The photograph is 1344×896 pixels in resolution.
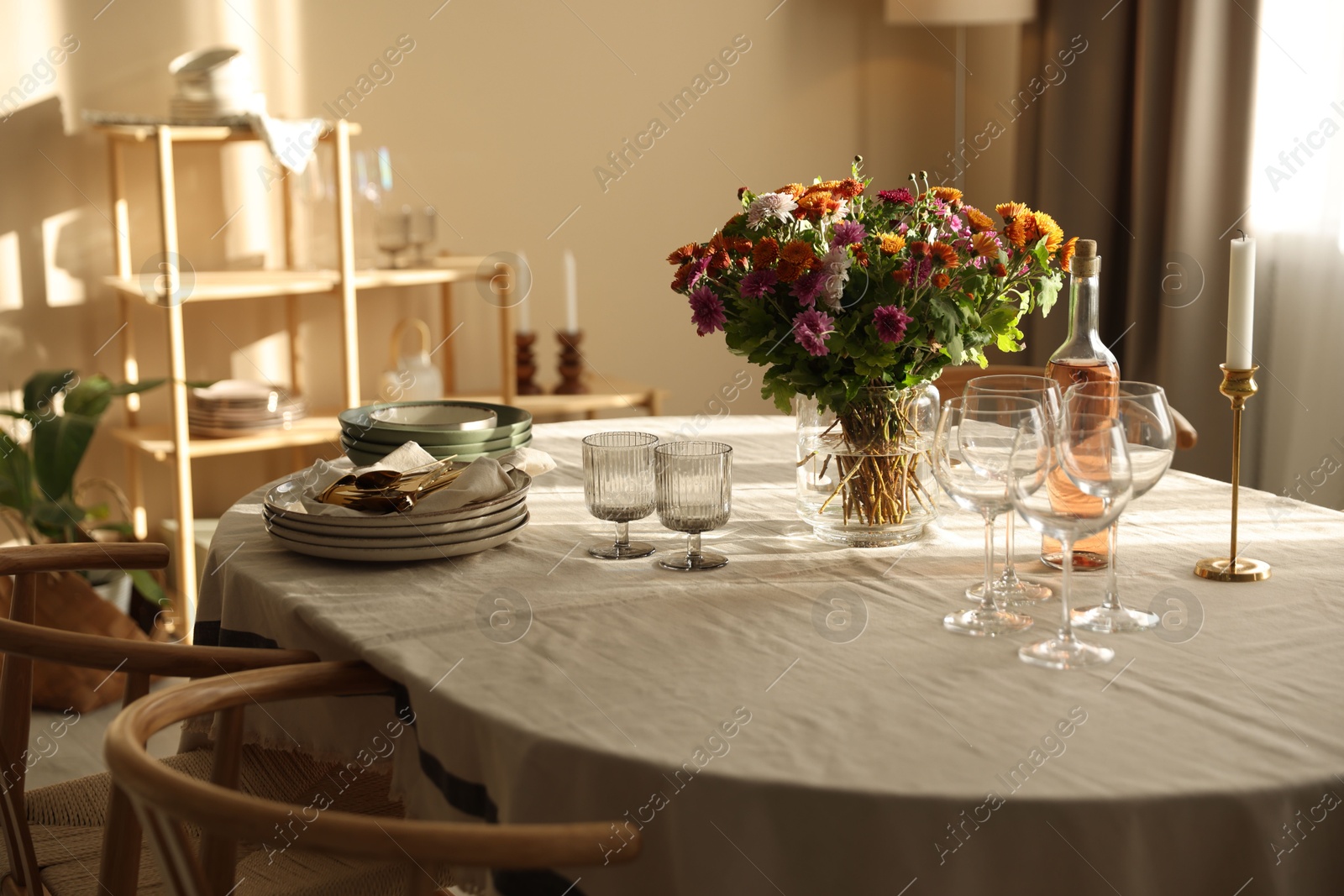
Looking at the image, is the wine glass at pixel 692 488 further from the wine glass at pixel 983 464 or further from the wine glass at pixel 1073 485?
the wine glass at pixel 1073 485

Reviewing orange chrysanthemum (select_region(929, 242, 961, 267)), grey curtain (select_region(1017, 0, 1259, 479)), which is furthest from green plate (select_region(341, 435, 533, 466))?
grey curtain (select_region(1017, 0, 1259, 479))

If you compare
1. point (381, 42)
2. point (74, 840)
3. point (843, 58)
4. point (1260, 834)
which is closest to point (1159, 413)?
point (1260, 834)

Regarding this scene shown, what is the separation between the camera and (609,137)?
3684 millimetres

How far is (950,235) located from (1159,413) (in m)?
0.34

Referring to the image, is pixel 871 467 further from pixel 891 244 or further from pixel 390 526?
pixel 390 526

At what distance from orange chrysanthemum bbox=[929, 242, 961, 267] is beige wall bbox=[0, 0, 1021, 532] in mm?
2339

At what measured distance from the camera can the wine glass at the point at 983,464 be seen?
122 cm

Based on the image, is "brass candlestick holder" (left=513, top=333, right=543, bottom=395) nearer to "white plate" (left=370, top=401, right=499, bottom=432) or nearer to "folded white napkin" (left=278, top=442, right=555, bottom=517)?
"white plate" (left=370, top=401, right=499, bottom=432)

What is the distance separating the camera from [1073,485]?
45.0 inches

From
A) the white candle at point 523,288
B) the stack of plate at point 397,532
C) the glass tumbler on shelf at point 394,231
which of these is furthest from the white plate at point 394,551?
the white candle at point 523,288

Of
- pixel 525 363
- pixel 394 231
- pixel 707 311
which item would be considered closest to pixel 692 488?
pixel 707 311

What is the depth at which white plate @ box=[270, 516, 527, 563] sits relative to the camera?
1.42 metres

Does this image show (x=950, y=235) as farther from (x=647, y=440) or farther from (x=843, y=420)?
(x=647, y=440)

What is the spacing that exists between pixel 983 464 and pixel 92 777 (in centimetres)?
109
